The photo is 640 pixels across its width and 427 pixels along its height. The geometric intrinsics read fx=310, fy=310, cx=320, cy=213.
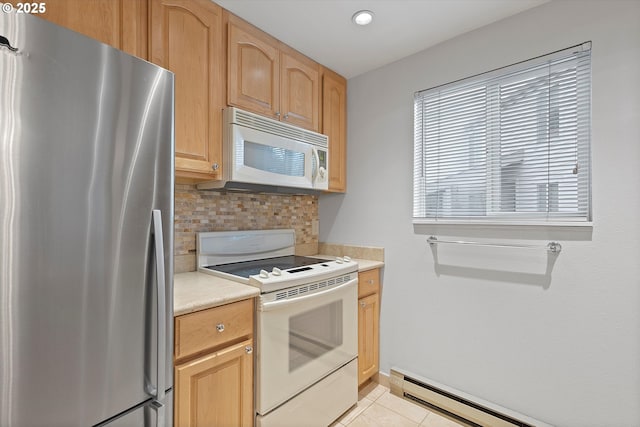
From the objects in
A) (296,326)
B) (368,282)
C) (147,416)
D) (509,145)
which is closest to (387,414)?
(368,282)

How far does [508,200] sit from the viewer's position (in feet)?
5.82

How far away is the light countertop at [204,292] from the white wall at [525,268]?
1.20 m

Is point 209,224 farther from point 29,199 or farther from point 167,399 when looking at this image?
point 29,199

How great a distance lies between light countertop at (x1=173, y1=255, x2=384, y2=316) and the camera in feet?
3.98

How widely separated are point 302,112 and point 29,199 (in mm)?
1644

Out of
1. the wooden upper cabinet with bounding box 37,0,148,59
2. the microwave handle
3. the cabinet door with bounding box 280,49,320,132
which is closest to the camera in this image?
the wooden upper cabinet with bounding box 37,0,148,59

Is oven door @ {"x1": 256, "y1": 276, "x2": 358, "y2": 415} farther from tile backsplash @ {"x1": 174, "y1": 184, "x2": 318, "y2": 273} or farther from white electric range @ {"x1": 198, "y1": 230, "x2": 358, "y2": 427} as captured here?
tile backsplash @ {"x1": 174, "y1": 184, "x2": 318, "y2": 273}

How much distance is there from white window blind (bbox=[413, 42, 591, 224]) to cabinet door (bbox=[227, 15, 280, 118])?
39.0 inches

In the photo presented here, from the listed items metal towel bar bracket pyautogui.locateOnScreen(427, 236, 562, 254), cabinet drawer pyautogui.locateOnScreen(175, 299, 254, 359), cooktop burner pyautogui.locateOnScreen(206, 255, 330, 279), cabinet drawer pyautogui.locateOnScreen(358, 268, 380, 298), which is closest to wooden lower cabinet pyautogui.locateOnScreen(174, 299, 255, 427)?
cabinet drawer pyautogui.locateOnScreen(175, 299, 254, 359)

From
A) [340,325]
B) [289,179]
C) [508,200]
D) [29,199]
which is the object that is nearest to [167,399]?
[29,199]

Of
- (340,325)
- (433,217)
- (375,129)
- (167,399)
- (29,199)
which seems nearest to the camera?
(29,199)

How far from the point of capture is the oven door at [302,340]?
4.80 ft

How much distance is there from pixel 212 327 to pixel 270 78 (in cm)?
146

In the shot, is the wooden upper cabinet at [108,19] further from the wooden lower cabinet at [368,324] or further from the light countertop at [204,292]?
the wooden lower cabinet at [368,324]
